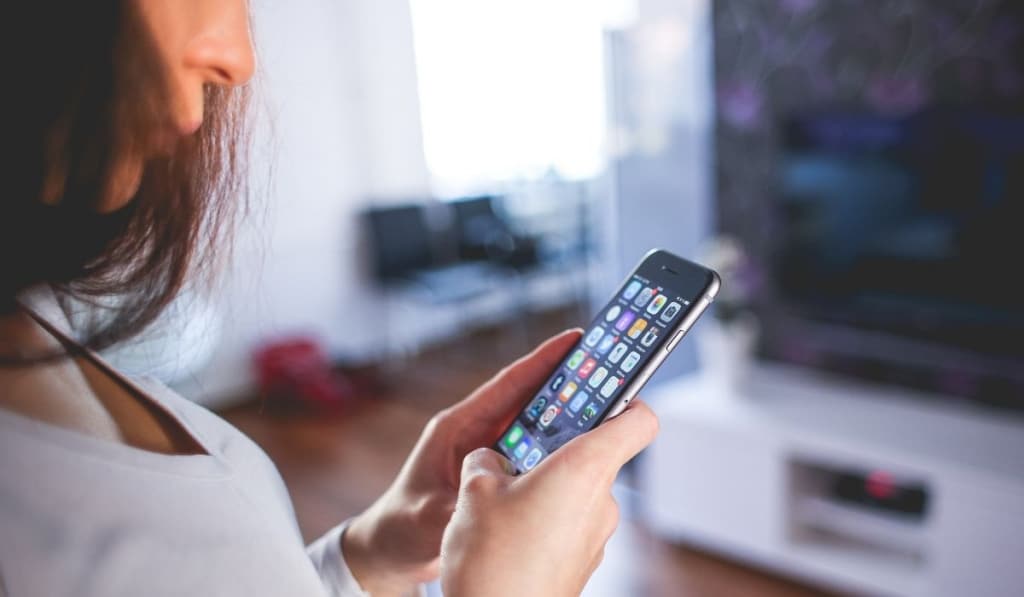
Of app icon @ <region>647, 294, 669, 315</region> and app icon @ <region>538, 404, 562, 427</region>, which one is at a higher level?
app icon @ <region>647, 294, 669, 315</region>

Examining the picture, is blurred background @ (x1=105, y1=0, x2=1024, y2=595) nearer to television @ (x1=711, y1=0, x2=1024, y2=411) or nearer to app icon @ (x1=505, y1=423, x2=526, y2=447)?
television @ (x1=711, y1=0, x2=1024, y2=411)

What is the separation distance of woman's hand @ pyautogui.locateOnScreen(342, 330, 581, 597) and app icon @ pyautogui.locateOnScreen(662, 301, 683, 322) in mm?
78

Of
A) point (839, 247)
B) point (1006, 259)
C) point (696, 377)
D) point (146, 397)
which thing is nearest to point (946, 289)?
point (1006, 259)

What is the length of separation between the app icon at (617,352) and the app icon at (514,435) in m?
0.10

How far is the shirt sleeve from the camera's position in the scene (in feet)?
1.92

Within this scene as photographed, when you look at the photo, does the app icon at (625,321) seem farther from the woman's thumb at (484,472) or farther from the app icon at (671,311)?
the woman's thumb at (484,472)

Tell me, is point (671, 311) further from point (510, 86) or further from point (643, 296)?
point (510, 86)

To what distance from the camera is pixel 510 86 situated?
4133 millimetres

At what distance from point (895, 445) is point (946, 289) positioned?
44 centimetres

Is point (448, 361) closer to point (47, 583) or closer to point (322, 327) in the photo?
point (322, 327)

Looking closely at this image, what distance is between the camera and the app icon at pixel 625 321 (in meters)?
0.65

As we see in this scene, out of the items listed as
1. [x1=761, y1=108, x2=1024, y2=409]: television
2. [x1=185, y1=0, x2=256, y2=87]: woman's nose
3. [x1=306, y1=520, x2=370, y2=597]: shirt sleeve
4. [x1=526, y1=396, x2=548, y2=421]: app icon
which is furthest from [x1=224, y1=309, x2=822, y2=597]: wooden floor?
[x1=185, y1=0, x2=256, y2=87]: woman's nose

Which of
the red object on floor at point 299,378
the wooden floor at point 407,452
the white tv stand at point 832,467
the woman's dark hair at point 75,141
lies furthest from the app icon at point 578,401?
the red object on floor at point 299,378

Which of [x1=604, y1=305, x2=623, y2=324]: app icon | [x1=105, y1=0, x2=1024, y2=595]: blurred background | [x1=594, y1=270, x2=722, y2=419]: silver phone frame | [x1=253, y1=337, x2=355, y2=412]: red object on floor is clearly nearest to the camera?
[x1=594, y1=270, x2=722, y2=419]: silver phone frame
